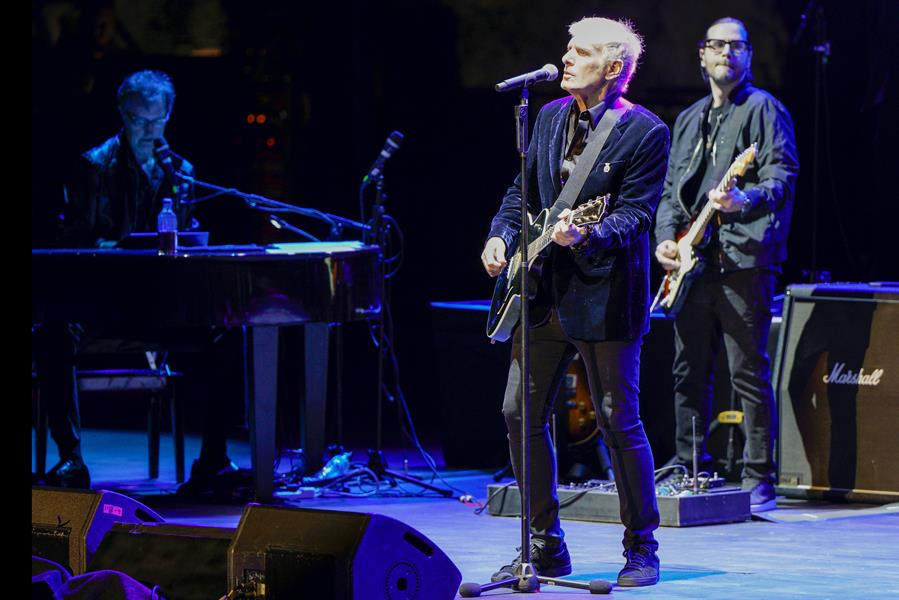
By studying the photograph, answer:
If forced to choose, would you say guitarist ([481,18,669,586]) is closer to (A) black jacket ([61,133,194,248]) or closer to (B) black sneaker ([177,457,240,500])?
(B) black sneaker ([177,457,240,500])

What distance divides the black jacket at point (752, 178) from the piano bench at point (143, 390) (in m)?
2.50

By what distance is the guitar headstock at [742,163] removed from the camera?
623cm

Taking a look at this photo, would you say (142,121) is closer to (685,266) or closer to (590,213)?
(685,266)

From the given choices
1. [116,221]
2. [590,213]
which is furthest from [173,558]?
[116,221]

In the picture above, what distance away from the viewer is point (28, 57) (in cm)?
245

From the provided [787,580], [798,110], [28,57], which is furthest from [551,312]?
[798,110]

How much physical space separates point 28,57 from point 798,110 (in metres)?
6.91

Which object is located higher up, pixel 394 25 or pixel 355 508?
pixel 394 25

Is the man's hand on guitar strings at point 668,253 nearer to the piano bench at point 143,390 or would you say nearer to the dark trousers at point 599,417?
the dark trousers at point 599,417

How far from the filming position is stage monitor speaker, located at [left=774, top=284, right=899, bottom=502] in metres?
6.70

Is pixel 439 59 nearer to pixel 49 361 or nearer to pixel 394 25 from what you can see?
pixel 394 25

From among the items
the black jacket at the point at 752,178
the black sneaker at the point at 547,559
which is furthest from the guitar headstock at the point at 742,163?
the black sneaker at the point at 547,559

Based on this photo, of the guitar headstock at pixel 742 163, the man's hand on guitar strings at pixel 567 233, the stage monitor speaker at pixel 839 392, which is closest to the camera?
the man's hand on guitar strings at pixel 567 233

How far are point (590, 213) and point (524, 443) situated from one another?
71 cm
